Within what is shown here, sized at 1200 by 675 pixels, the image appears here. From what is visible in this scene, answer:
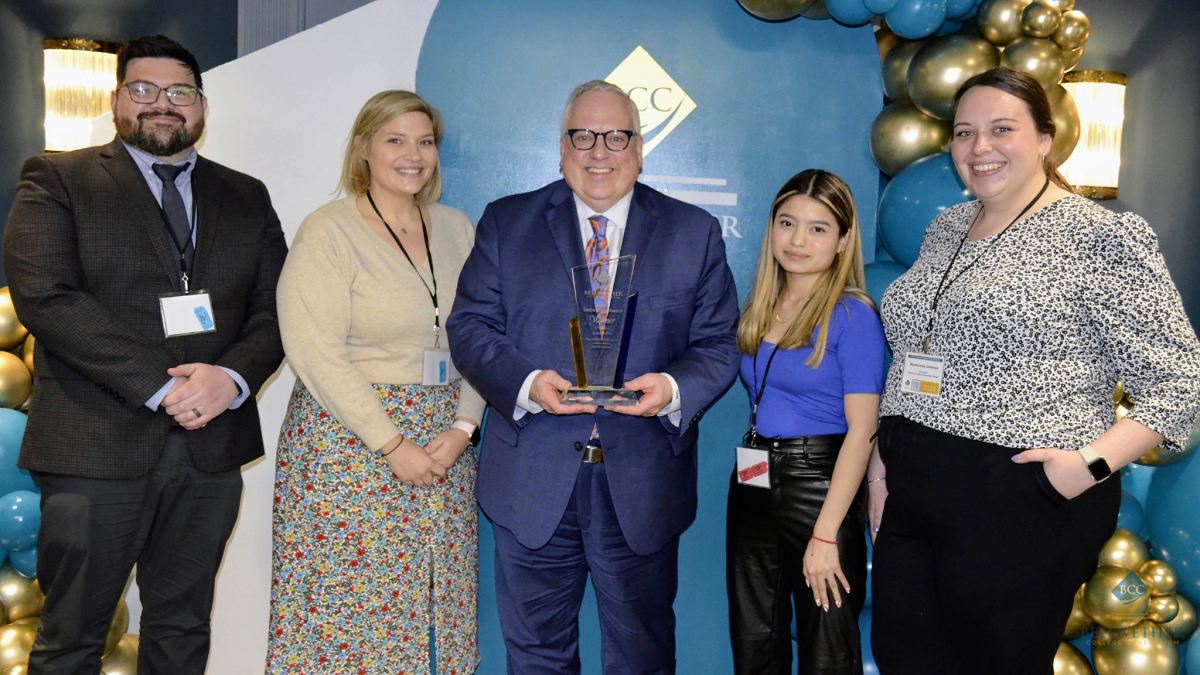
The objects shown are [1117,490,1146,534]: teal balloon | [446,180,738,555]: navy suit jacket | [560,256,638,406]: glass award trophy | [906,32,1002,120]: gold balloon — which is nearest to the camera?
[560,256,638,406]: glass award trophy

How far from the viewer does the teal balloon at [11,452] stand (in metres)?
2.77

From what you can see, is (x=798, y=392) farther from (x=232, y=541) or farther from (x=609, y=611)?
(x=232, y=541)

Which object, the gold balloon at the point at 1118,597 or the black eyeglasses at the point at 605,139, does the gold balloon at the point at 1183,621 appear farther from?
the black eyeglasses at the point at 605,139

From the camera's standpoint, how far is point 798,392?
7.58ft

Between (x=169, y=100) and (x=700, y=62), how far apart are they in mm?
1724

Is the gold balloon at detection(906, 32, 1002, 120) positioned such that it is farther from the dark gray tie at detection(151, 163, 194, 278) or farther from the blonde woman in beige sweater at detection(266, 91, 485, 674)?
the dark gray tie at detection(151, 163, 194, 278)

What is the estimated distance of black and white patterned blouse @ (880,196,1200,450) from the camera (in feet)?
5.93

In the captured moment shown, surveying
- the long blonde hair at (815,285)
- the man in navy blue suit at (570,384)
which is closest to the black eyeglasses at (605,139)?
the man in navy blue suit at (570,384)

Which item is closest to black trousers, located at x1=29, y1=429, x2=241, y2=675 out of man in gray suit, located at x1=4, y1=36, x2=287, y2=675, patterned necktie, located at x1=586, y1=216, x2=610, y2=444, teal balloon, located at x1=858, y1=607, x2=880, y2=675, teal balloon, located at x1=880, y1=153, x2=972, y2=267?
man in gray suit, located at x1=4, y1=36, x2=287, y2=675

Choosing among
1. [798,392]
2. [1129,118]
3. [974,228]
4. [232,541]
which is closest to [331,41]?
[232,541]

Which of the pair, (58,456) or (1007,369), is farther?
(58,456)

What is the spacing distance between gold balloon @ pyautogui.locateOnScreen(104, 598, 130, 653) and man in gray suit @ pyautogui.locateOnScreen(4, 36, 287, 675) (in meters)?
0.34

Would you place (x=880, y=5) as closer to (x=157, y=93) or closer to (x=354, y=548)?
(x=157, y=93)

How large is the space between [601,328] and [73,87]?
399cm
